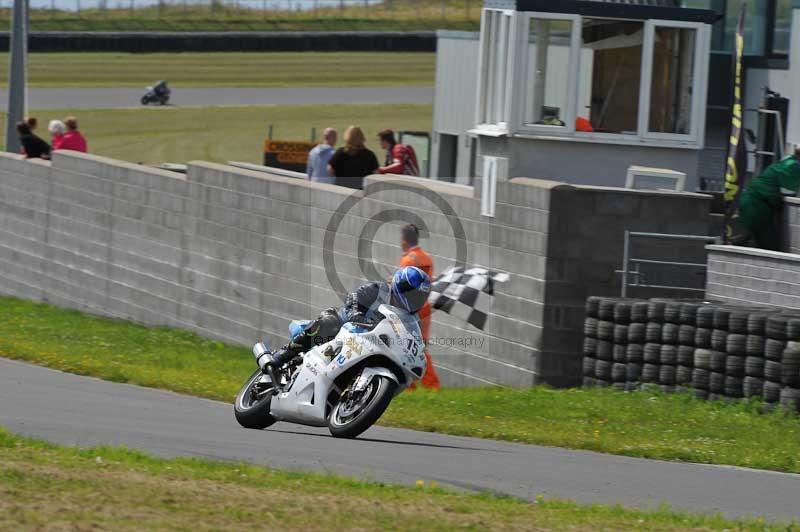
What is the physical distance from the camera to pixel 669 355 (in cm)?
1375

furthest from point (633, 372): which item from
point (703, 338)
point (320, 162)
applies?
point (320, 162)

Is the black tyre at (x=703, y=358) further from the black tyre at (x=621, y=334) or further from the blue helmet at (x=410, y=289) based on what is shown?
the blue helmet at (x=410, y=289)

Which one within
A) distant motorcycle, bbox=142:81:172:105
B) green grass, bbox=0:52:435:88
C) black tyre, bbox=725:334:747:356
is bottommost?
black tyre, bbox=725:334:747:356

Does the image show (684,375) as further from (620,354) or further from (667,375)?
(620,354)

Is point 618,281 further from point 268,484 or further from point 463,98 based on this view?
point 463,98

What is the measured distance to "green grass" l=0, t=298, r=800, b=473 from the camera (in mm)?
11562

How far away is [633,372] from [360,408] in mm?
3979

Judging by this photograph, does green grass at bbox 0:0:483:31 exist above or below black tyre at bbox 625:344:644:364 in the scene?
above

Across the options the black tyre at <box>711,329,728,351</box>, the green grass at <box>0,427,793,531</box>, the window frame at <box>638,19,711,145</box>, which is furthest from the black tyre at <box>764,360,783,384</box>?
the window frame at <box>638,19,711,145</box>

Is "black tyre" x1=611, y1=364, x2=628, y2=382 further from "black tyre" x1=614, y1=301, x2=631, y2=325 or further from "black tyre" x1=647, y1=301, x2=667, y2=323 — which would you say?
"black tyre" x1=647, y1=301, x2=667, y2=323

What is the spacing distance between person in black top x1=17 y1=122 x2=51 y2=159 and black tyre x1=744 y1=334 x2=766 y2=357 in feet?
49.1

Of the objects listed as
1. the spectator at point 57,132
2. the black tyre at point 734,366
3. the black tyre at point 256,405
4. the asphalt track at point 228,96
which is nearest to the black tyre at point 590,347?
the black tyre at point 734,366

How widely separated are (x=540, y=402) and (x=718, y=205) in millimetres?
4234

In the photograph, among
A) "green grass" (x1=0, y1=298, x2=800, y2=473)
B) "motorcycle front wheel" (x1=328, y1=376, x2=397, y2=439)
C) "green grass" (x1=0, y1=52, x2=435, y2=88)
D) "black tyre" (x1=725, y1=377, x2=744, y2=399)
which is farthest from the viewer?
"green grass" (x1=0, y1=52, x2=435, y2=88)
